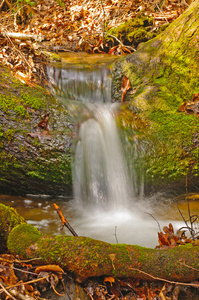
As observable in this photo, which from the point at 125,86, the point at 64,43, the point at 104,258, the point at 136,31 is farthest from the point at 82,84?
the point at 104,258

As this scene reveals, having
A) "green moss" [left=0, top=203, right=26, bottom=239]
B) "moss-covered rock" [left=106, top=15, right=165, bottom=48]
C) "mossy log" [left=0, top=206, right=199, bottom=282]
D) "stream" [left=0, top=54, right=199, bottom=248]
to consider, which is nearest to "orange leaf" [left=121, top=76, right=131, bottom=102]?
"stream" [left=0, top=54, right=199, bottom=248]

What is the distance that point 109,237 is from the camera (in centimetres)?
309

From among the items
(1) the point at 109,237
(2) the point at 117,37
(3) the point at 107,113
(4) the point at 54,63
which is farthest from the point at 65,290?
(2) the point at 117,37

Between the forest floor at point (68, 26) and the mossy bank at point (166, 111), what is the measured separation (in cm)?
218

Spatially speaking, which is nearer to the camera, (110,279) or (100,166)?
(110,279)

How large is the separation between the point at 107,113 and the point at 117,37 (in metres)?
4.04

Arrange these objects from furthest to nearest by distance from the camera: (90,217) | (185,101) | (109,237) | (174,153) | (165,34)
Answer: (165,34) → (185,101) → (174,153) → (90,217) → (109,237)

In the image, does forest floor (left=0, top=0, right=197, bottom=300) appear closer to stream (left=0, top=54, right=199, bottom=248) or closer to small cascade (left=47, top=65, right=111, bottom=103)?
small cascade (left=47, top=65, right=111, bottom=103)

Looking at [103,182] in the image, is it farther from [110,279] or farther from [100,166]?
[110,279]

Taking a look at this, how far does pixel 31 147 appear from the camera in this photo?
3969mm

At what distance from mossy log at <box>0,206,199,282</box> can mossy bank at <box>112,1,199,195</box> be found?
2133 mm

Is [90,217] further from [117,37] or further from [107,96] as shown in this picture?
[117,37]

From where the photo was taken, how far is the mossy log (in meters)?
1.78

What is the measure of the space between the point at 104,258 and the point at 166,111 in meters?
3.33
